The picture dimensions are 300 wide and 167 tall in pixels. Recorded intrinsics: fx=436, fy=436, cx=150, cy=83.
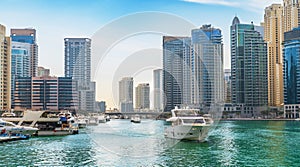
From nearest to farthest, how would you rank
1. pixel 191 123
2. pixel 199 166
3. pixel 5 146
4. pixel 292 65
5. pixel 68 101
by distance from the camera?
pixel 199 166
pixel 5 146
pixel 191 123
pixel 68 101
pixel 292 65

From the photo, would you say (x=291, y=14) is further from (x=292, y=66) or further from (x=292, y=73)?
(x=292, y=73)

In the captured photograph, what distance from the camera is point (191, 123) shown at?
1524 inches

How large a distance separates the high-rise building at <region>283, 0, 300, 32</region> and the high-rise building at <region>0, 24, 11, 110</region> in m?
111

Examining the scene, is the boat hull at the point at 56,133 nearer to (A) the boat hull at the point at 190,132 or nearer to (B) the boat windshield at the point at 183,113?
(B) the boat windshield at the point at 183,113

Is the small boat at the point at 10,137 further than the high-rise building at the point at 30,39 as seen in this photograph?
No

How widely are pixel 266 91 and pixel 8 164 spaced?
134 metres

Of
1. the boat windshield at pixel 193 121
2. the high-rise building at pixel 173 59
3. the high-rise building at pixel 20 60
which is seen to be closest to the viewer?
the high-rise building at pixel 173 59

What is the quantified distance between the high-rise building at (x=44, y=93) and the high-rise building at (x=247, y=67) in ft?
195

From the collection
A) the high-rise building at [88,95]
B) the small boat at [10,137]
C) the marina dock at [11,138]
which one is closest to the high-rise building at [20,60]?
the high-rise building at [88,95]

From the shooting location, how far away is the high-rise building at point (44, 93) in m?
118

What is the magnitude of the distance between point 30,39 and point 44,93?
58455 millimetres

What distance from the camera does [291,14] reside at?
165000mm

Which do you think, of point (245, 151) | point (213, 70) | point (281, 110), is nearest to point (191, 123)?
point (245, 151)

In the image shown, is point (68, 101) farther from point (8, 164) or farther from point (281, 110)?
point (8, 164)
